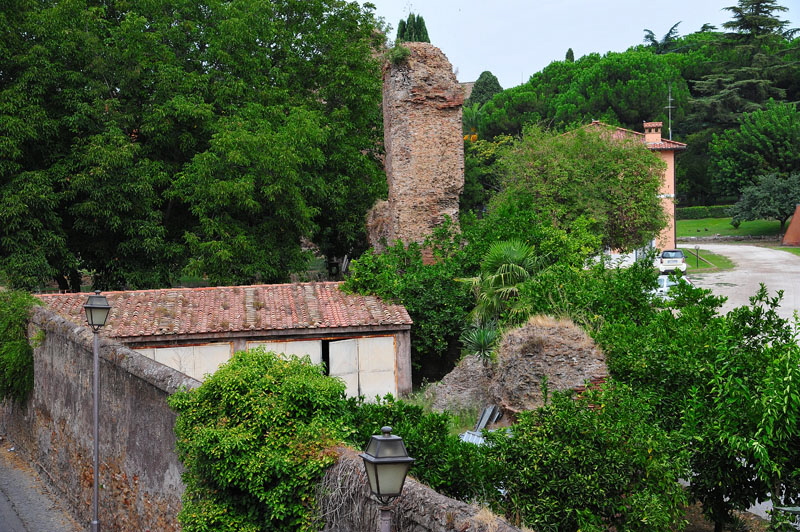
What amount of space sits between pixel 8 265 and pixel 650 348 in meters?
19.6

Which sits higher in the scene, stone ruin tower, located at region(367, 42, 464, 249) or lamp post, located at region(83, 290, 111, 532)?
stone ruin tower, located at region(367, 42, 464, 249)

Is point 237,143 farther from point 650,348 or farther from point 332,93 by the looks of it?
point 650,348

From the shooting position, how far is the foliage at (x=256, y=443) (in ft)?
24.1

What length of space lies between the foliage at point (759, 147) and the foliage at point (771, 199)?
5.86ft

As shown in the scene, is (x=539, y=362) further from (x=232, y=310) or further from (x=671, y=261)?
(x=671, y=261)

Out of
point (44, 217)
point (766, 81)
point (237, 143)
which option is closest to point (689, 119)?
point (766, 81)

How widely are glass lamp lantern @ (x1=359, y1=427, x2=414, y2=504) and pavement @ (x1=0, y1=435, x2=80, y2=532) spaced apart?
8.84m

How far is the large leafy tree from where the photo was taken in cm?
2497

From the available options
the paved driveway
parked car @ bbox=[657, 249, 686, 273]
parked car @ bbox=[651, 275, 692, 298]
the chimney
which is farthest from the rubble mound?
the chimney

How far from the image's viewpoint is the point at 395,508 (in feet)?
20.0

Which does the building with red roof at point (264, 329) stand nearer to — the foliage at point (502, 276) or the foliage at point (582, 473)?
the foliage at point (502, 276)

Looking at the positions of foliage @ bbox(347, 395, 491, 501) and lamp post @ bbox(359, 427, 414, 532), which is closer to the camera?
lamp post @ bbox(359, 427, 414, 532)

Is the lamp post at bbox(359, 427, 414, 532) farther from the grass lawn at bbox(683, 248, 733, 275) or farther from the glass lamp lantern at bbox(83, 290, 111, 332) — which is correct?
the grass lawn at bbox(683, 248, 733, 275)

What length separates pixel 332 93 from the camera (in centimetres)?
3195
